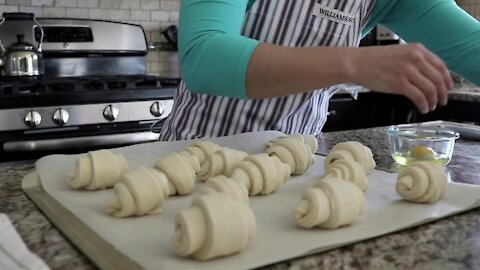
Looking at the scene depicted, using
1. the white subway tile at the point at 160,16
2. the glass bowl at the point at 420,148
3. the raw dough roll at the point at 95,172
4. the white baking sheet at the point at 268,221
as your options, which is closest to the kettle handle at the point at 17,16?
the white subway tile at the point at 160,16

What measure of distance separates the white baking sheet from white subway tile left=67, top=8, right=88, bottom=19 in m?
1.72

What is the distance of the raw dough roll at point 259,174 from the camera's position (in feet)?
2.63

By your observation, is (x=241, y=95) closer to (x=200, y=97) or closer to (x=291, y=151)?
(x=291, y=151)

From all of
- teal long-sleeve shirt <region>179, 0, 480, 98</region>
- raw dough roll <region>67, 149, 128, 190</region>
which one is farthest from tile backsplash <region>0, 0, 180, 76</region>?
raw dough roll <region>67, 149, 128, 190</region>

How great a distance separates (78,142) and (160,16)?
102cm

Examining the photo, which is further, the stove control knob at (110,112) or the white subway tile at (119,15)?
the white subway tile at (119,15)

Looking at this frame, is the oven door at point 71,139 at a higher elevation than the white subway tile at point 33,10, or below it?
below

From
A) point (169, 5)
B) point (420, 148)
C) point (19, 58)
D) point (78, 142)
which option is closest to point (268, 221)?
point (420, 148)

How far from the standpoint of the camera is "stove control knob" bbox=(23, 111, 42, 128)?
6.23ft

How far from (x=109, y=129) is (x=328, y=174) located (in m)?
1.35

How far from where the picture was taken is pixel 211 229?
0.56 meters

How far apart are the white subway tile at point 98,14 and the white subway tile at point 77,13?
2 centimetres

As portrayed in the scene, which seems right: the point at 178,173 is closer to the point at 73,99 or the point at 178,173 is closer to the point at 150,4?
the point at 73,99

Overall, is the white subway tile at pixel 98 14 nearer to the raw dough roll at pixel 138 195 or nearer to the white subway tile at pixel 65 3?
the white subway tile at pixel 65 3
